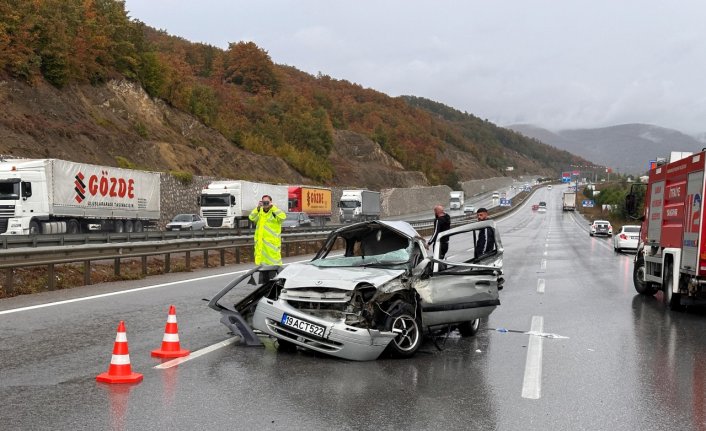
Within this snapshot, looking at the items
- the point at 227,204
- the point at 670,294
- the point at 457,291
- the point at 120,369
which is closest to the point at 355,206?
the point at 227,204

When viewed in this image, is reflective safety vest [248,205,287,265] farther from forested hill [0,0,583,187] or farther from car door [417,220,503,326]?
forested hill [0,0,583,187]

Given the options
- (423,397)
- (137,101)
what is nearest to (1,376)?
(423,397)

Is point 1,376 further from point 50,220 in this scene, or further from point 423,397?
point 50,220

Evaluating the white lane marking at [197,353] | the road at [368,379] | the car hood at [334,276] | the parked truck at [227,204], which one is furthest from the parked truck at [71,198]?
the car hood at [334,276]

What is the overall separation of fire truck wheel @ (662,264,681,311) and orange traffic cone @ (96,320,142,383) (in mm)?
9415

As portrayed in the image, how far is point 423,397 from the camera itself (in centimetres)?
616

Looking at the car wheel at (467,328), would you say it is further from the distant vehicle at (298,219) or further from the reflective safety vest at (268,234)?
the distant vehicle at (298,219)

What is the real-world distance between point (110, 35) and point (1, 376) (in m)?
57.7

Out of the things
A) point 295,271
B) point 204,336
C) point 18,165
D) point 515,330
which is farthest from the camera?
point 18,165

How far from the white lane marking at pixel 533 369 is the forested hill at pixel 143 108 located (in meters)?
36.7

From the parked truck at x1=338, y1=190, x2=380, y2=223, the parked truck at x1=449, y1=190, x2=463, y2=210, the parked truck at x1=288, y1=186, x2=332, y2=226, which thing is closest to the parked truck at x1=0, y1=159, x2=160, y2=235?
the parked truck at x1=288, y1=186, x2=332, y2=226

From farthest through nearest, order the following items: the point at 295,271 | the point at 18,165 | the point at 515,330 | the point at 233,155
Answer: the point at 233,155, the point at 18,165, the point at 515,330, the point at 295,271

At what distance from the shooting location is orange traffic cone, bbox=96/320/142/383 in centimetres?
648

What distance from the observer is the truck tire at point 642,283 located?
583 inches
